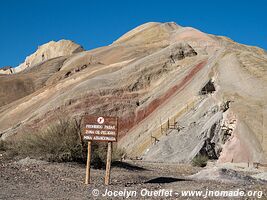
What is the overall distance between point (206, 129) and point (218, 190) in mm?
17192

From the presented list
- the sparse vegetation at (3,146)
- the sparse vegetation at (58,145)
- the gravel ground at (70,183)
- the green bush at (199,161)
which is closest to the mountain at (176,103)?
the green bush at (199,161)

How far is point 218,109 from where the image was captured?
31.9m

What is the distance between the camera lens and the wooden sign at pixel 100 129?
15.0 m

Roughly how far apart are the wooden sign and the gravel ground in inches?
51.9

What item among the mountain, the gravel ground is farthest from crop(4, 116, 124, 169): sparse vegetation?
the mountain

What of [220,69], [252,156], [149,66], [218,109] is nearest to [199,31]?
[149,66]

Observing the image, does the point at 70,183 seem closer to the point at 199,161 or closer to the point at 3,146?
the point at 3,146

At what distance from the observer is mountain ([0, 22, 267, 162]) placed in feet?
94.1

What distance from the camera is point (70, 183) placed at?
562 inches

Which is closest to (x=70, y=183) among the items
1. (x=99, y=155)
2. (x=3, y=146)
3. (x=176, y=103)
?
(x=99, y=155)

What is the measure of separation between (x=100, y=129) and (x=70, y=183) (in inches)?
Result: 72.7

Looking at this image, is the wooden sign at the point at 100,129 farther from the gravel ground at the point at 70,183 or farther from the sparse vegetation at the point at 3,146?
the sparse vegetation at the point at 3,146

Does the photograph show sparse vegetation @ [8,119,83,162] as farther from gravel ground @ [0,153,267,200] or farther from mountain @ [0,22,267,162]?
mountain @ [0,22,267,162]

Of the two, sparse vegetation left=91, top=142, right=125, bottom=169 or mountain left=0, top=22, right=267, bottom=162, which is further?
mountain left=0, top=22, right=267, bottom=162
